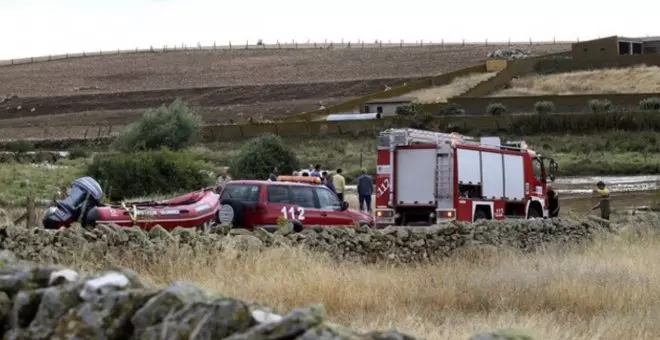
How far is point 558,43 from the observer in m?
149

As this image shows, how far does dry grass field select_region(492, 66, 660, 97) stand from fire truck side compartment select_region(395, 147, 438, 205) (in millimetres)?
54282

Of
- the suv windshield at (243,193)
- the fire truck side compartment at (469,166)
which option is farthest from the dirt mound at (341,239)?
the suv windshield at (243,193)

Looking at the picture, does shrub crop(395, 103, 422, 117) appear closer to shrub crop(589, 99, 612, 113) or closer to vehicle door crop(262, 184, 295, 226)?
shrub crop(589, 99, 612, 113)

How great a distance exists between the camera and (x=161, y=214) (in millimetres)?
18609

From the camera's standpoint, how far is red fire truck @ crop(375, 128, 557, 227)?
25234 mm

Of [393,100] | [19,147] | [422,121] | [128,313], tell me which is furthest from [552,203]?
[393,100]

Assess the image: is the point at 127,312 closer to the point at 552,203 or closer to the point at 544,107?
the point at 552,203

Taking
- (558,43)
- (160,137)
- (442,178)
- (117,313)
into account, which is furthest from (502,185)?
(558,43)

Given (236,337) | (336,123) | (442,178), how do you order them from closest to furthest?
(236,337)
(442,178)
(336,123)

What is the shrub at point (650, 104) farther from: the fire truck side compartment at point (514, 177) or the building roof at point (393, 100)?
the fire truck side compartment at point (514, 177)

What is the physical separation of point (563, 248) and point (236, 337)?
51.2 feet

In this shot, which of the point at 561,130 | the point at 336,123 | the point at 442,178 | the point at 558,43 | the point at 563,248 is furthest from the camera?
the point at 558,43

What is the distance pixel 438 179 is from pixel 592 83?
197 feet

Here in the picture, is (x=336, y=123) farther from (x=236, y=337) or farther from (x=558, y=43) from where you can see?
(x=558, y=43)
